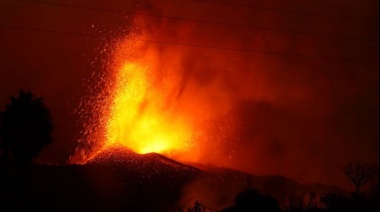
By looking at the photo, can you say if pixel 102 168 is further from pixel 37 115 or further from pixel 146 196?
pixel 37 115

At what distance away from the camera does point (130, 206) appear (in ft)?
184

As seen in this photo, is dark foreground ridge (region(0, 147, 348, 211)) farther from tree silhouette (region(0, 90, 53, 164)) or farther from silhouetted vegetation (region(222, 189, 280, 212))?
silhouetted vegetation (region(222, 189, 280, 212))

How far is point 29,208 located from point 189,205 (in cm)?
1994

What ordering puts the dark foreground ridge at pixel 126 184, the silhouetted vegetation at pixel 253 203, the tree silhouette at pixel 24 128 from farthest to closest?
the dark foreground ridge at pixel 126 184 → the tree silhouette at pixel 24 128 → the silhouetted vegetation at pixel 253 203

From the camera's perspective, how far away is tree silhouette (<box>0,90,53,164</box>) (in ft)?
139

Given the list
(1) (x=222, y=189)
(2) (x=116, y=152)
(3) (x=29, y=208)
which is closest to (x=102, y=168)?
(2) (x=116, y=152)

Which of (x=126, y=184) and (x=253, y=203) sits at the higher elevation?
(x=126, y=184)

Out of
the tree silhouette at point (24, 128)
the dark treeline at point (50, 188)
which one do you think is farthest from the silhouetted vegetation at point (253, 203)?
the tree silhouette at point (24, 128)

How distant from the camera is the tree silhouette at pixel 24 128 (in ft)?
139

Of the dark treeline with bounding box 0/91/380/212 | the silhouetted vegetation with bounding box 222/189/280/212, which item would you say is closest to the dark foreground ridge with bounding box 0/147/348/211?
the dark treeline with bounding box 0/91/380/212

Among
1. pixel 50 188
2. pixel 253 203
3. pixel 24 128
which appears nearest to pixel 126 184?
pixel 50 188

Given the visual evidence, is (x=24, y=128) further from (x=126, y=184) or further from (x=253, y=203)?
(x=126, y=184)

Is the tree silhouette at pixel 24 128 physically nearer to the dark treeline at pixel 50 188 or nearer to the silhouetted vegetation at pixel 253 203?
the dark treeline at pixel 50 188

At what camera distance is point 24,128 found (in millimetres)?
42562
